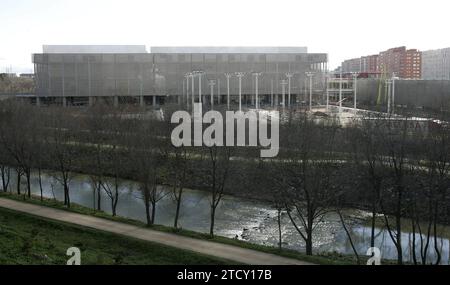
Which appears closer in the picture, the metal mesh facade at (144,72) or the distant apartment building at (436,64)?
the metal mesh facade at (144,72)

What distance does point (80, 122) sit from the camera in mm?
32688

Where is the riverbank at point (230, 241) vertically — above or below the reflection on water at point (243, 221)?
above

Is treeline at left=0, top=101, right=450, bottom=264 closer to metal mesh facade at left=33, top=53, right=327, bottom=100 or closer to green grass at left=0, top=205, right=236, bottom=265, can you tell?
green grass at left=0, top=205, right=236, bottom=265

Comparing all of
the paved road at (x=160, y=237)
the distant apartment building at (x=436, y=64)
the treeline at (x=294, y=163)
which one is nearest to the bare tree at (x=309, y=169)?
the treeline at (x=294, y=163)

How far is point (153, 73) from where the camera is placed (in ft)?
234

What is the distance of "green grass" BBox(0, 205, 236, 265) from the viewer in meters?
14.4

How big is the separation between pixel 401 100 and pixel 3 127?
1881 inches

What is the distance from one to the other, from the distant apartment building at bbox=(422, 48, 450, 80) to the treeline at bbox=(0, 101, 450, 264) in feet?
267

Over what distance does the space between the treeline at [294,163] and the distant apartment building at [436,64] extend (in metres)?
81.5

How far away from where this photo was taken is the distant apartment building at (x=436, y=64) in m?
100

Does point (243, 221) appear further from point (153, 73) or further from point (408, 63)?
point (408, 63)

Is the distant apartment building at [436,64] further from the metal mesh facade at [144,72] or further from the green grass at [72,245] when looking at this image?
the green grass at [72,245]

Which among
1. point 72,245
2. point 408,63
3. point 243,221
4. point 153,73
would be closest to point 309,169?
point 243,221
